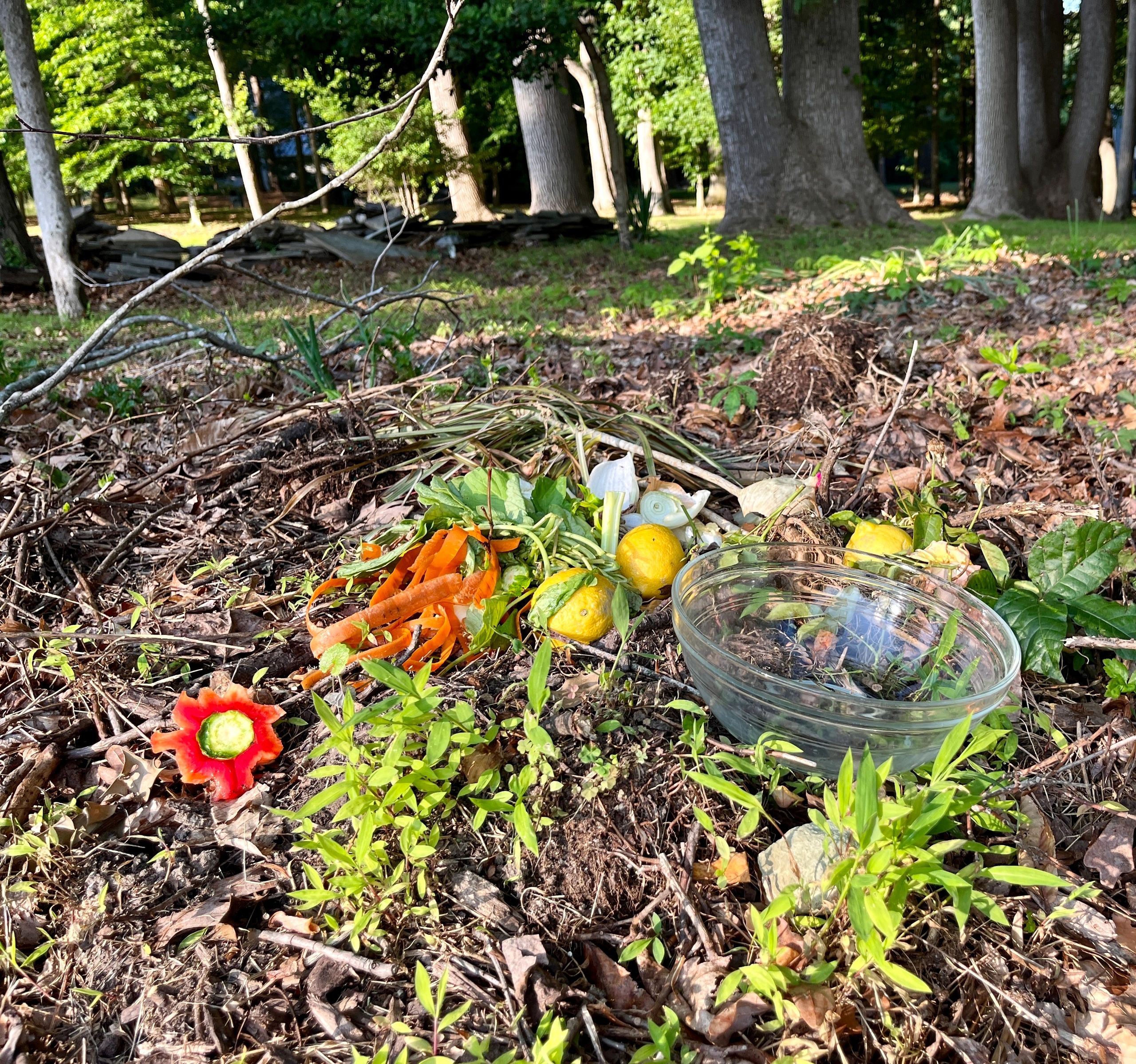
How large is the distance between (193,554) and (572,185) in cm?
1253

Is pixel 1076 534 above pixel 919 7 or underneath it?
underneath

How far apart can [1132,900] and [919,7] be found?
21.7 m

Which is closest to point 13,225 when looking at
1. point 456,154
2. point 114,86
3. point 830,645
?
point 456,154

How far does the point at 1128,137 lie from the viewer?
44.6ft

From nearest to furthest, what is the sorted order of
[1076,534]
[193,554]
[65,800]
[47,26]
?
[65,800], [1076,534], [193,554], [47,26]

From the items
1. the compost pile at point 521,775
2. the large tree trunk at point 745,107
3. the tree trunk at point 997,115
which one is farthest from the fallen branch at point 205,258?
the tree trunk at point 997,115

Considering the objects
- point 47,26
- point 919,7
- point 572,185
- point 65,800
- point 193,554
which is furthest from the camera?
point 919,7

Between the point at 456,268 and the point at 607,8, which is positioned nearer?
the point at 456,268

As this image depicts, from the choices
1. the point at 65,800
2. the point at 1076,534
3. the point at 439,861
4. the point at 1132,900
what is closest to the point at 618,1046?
the point at 439,861

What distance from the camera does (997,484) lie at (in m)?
2.26

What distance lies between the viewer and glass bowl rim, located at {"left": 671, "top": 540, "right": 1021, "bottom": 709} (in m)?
1.21

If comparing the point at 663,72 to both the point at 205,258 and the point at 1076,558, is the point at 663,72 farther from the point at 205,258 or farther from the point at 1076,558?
the point at 1076,558

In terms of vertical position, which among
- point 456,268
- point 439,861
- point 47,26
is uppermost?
point 47,26

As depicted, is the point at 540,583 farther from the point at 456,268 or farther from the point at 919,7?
the point at 919,7
